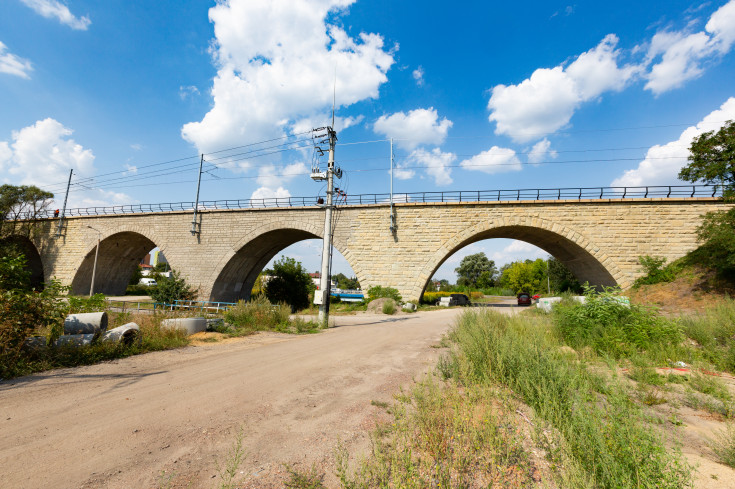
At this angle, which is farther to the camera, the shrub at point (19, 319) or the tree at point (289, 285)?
the tree at point (289, 285)

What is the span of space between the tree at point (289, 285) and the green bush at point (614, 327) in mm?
22857

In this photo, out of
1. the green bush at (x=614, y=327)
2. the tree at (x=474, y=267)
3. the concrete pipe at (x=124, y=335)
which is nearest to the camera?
the green bush at (x=614, y=327)

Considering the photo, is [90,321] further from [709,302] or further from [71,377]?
[709,302]

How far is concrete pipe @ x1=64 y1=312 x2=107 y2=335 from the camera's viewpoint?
6.93 m

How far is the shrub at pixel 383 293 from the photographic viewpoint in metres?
22.1

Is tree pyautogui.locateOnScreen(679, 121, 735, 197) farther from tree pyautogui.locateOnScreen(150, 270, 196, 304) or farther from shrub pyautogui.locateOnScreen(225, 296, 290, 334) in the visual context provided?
tree pyautogui.locateOnScreen(150, 270, 196, 304)

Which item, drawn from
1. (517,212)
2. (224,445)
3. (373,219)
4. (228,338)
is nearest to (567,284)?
(517,212)

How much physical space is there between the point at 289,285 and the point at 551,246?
23.1m

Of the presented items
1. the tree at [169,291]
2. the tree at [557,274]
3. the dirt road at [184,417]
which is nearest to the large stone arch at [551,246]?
the dirt road at [184,417]

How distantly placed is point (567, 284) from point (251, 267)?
36.4 metres

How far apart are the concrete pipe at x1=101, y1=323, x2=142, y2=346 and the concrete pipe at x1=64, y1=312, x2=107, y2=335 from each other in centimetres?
27

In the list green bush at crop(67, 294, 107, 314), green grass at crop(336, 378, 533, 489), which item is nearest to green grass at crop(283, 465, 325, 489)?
green grass at crop(336, 378, 533, 489)

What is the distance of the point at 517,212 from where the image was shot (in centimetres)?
2152

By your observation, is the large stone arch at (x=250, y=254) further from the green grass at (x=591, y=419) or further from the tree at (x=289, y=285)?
the green grass at (x=591, y=419)
